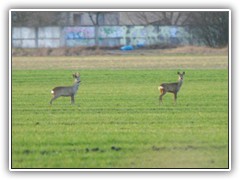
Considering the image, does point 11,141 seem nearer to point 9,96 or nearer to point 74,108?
point 9,96

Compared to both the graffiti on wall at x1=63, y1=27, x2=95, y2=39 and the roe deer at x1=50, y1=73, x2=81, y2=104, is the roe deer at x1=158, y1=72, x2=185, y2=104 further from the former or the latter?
the graffiti on wall at x1=63, y1=27, x2=95, y2=39

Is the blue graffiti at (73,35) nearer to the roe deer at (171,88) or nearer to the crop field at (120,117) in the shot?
the crop field at (120,117)

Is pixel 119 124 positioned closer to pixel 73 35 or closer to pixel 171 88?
pixel 73 35

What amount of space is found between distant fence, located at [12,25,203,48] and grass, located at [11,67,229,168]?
50 cm

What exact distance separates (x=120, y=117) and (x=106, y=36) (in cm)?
154

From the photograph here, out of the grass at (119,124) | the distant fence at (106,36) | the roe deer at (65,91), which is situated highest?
the distant fence at (106,36)

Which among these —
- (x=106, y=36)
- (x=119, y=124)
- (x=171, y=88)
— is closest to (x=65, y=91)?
(x=171, y=88)

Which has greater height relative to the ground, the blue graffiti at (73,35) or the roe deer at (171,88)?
the blue graffiti at (73,35)

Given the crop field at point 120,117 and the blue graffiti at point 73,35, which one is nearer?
the crop field at point 120,117

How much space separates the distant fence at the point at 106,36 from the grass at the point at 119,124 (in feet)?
1.65

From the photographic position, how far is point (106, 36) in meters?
12.6

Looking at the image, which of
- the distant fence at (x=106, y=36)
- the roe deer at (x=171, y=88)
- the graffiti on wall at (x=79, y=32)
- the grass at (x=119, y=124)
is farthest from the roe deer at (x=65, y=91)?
the graffiti on wall at (x=79, y=32)

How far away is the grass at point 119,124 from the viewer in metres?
10.9

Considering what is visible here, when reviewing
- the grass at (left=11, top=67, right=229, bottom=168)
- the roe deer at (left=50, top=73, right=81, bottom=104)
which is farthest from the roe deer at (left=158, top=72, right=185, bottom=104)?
the roe deer at (left=50, top=73, right=81, bottom=104)
